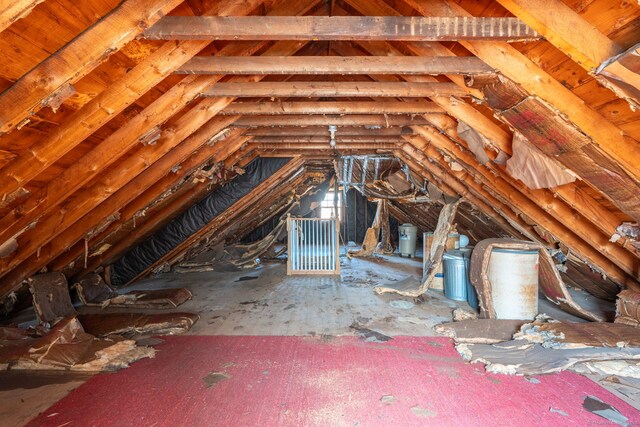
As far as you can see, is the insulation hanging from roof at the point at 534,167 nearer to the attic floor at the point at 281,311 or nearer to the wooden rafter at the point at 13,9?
the attic floor at the point at 281,311

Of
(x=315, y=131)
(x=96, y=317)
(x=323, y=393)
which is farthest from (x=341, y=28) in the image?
(x=96, y=317)

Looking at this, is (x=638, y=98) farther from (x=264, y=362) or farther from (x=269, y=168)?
(x=269, y=168)

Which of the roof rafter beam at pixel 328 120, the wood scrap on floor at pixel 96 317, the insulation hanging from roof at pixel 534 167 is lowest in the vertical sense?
the wood scrap on floor at pixel 96 317

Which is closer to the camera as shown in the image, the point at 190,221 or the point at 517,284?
the point at 517,284

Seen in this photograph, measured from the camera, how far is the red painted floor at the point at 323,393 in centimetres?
193

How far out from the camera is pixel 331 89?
238cm

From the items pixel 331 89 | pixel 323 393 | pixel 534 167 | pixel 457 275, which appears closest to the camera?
pixel 323 393

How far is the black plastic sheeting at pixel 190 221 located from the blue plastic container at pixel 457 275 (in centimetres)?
285

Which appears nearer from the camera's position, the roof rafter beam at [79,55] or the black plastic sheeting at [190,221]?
the roof rafter beam at [79,55]

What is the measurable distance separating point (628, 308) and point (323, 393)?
3.17m

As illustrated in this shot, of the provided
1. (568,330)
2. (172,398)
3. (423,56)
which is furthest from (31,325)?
(568,330)

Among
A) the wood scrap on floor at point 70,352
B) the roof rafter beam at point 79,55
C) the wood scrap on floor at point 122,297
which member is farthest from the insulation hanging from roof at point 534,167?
the wood scrap on floor at point 122,297

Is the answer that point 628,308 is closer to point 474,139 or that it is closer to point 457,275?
point 457,275

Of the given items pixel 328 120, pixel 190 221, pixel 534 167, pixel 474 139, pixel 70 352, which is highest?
pixel 328 120
